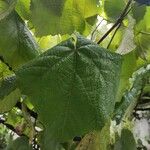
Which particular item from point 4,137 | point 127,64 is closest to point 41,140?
point 127,64

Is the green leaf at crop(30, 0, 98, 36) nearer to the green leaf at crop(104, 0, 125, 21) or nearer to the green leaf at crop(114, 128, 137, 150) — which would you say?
the green leaf at crop(104, 0, 125, 21)

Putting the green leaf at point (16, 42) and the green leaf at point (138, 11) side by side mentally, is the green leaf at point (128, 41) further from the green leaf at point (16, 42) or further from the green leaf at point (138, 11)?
the green leaf at point (16, 42)

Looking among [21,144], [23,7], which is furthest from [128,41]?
[21,144]

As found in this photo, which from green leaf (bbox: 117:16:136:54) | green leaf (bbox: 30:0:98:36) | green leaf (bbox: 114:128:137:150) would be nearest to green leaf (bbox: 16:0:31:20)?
green leaf (bbox: 30:0:98:36)

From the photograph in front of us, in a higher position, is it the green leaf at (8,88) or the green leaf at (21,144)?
the green leaf at (8,88)

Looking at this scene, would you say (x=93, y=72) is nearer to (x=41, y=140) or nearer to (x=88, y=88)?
(x=88, y=88)

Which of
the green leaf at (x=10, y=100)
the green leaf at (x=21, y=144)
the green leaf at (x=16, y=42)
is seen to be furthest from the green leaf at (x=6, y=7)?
the green leaf at (x=21, y=144)

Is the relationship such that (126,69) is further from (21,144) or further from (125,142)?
(21,144)
